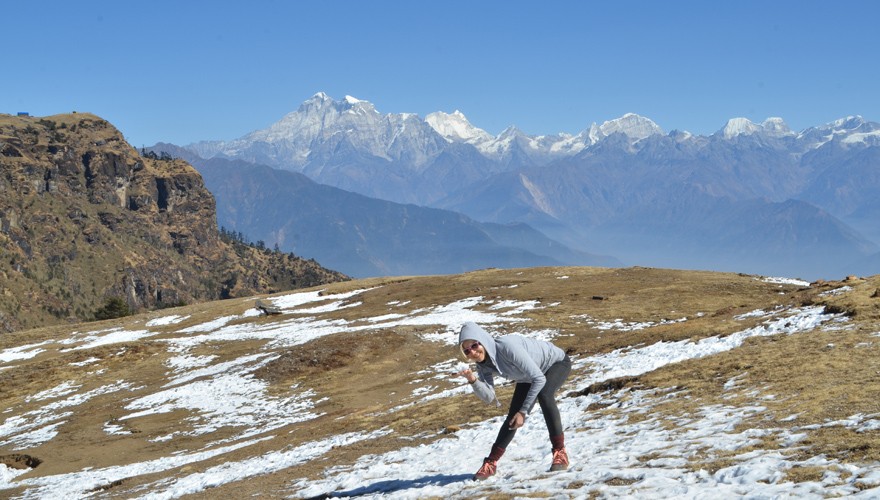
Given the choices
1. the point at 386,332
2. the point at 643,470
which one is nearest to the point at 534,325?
the point at 386,332

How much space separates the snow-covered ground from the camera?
12.5 m

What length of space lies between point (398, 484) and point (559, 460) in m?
3.69

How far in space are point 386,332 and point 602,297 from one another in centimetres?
1871

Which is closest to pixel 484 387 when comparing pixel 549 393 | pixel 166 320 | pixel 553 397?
pixel 549 393

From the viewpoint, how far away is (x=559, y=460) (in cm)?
1473

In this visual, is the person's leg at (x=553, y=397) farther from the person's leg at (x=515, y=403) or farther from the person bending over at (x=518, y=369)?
the person's leg at (x=515, y=403)

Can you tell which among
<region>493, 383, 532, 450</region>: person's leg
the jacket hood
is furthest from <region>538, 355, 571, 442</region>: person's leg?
the jacket hood

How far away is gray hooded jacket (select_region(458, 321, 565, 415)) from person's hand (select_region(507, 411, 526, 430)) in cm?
11

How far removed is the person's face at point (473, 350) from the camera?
1284 centimetres

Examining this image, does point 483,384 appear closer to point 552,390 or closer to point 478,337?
point 478,337

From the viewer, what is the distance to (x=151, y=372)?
52.1 m

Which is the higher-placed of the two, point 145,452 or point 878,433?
point 878,433

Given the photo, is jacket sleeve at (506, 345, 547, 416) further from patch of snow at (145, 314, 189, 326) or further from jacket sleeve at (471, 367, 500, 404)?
patch of snow at (145, 314, 189, 326)

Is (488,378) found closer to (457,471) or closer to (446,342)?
(457,471)
